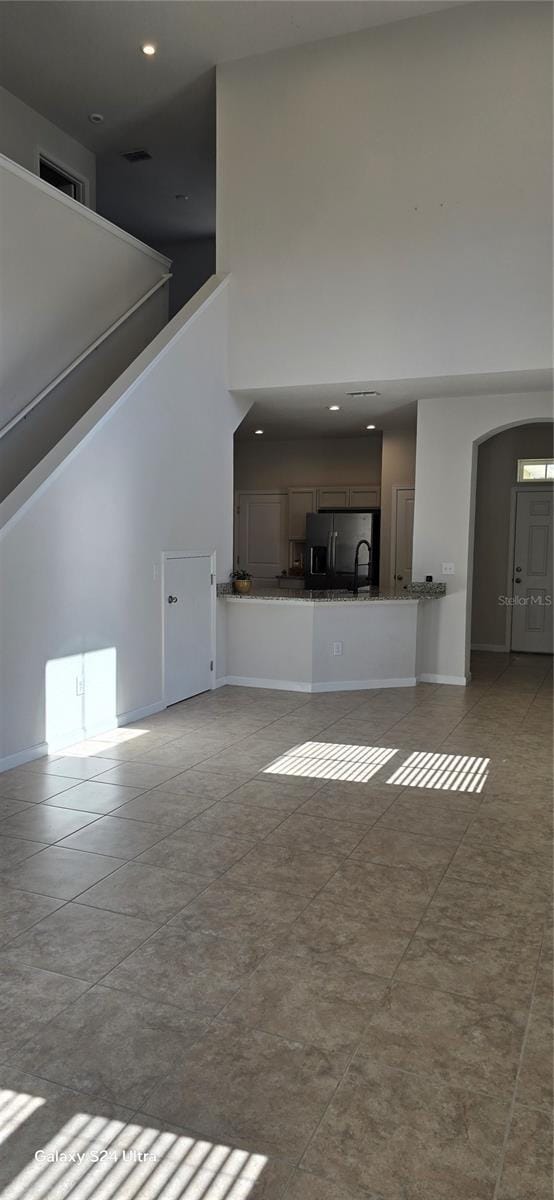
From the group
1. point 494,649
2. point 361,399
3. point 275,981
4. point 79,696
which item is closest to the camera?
point 275,981

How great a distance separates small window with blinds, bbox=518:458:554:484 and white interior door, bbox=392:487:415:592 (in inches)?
51.8

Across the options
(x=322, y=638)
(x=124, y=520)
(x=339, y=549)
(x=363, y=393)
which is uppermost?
(x=363, y=393)

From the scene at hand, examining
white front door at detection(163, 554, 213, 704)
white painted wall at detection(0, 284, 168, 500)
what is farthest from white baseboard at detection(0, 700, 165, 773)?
white painted wall at detection(0, 284, 168, 500)

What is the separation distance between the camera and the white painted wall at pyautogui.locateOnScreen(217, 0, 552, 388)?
6.04 metres

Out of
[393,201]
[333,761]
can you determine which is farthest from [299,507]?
[333,761]

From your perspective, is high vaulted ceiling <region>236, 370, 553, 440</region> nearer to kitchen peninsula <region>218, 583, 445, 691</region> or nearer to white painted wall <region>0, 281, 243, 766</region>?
white painted wall <region>0, 281, 243, 766</region>

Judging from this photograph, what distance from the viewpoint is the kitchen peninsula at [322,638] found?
7.11 m

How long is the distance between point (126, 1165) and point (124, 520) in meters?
4.38

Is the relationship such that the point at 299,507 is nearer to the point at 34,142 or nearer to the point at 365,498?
the point at 365,498

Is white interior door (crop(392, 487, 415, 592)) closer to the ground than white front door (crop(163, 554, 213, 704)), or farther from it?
farther from it

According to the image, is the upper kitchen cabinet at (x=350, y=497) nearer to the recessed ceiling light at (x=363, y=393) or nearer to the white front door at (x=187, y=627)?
the recessed ceiling light at (x=363, y=393)

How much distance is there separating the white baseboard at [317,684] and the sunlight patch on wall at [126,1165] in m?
5.28

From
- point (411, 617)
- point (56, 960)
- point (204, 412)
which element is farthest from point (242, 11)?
point (56, 960)

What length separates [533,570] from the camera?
9.37m
